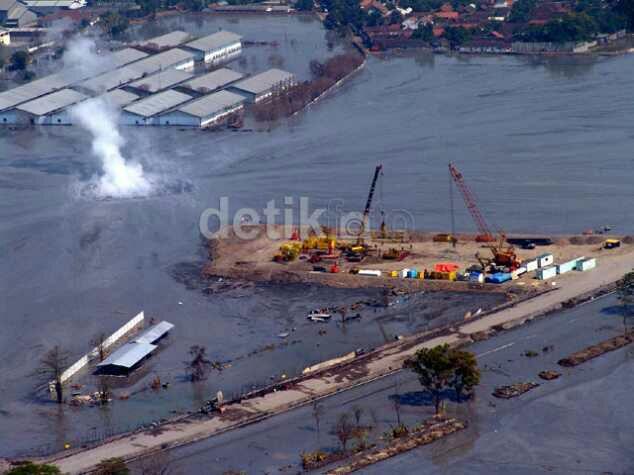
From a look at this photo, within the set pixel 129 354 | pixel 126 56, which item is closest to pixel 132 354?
pixel 129 354

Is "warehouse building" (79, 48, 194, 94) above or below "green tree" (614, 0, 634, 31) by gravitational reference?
below

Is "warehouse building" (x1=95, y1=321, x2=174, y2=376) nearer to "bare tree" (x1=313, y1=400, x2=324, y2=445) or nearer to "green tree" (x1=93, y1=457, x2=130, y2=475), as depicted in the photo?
"bare tree" (x1=313, y1=400, x2=324, y2=445)

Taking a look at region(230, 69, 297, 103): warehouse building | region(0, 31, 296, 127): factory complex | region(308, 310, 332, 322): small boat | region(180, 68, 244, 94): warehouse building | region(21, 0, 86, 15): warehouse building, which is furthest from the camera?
region(21, 0, 86, 15): warehouse building

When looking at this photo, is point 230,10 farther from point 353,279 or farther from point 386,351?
point 386,351

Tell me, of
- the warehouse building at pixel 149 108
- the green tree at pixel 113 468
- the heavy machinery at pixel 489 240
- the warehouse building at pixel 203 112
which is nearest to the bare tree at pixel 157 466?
the green tree at pixel 113 468

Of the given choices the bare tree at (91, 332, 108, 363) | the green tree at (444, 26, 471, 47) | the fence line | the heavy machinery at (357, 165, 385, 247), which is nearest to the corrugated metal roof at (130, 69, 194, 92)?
the green tree at (444, 26, 471, 47)

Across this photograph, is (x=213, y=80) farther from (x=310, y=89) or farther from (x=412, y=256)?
(x=412, y=256)
